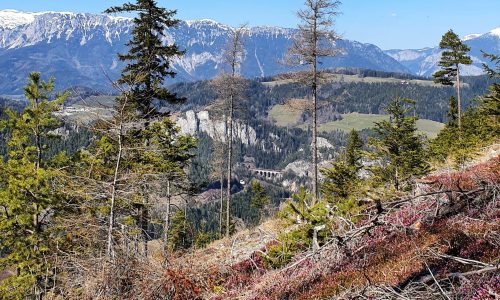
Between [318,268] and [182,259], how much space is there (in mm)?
2890

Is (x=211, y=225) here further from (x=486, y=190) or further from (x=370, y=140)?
(x=486, y=190)

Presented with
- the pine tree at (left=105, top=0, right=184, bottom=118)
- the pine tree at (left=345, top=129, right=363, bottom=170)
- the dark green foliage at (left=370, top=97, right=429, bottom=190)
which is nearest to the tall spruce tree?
the pine tree at (left=345, top=129, right=363, bottom=170)

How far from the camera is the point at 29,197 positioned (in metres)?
17.3

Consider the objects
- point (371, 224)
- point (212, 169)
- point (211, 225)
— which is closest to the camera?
point (371, 224)

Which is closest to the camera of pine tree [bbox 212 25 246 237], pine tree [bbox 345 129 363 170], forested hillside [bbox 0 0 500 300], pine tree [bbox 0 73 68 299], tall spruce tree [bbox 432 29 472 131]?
forested hillside [bbox 0 0 500 300]

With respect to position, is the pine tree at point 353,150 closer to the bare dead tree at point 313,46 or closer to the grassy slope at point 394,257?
the bare dead tree at point 313,46

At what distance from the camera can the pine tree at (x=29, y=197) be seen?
16.8 meters

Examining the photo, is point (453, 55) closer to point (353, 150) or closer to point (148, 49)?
point (353, 150)

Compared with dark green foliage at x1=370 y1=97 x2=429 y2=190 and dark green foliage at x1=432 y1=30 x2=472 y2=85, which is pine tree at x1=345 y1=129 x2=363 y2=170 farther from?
dark green foliage at x1=432 y1=30 x2=472 y2=85

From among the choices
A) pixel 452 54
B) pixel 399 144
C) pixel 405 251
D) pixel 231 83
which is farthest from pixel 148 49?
pixel 452 54

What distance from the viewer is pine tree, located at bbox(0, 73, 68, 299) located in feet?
55.2

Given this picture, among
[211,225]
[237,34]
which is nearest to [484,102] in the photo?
[237,34]

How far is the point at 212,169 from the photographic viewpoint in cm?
3891

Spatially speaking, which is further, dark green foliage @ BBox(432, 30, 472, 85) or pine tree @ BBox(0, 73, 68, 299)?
Result: dark green foliage @ BBox(432, 30, 472, 85)
